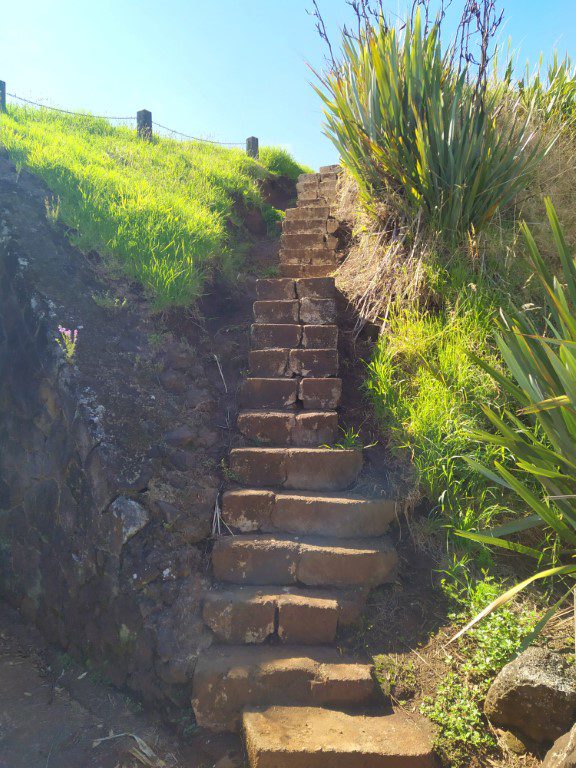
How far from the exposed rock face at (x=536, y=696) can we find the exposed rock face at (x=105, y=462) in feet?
4.62

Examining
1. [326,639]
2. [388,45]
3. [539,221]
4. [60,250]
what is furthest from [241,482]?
[388,45]

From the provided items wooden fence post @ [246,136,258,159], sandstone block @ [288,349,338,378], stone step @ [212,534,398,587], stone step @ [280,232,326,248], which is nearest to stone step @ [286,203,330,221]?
stone step @ [280,232,326,248]

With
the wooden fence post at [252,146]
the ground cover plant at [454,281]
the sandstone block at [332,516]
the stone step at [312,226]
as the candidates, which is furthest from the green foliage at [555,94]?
the wooden fence post at [252,146]

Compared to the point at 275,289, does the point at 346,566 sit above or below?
below

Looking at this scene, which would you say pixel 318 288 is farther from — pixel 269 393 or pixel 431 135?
pixel 431 135

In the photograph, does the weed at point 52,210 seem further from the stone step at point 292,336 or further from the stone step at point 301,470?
the stone step at point 301,470

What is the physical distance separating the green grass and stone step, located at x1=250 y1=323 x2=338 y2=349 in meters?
0.62

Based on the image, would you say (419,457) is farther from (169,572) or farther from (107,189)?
(107,189)

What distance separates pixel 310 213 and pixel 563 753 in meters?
5.02

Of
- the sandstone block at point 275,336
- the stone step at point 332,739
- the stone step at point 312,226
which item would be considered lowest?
the stone step at point 332,739

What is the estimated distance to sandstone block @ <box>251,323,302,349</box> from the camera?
13.8ft

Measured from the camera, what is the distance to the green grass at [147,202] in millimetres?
4359

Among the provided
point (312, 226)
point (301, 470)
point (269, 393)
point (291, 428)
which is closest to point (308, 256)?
point (312, 226)

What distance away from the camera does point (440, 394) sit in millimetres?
3332
